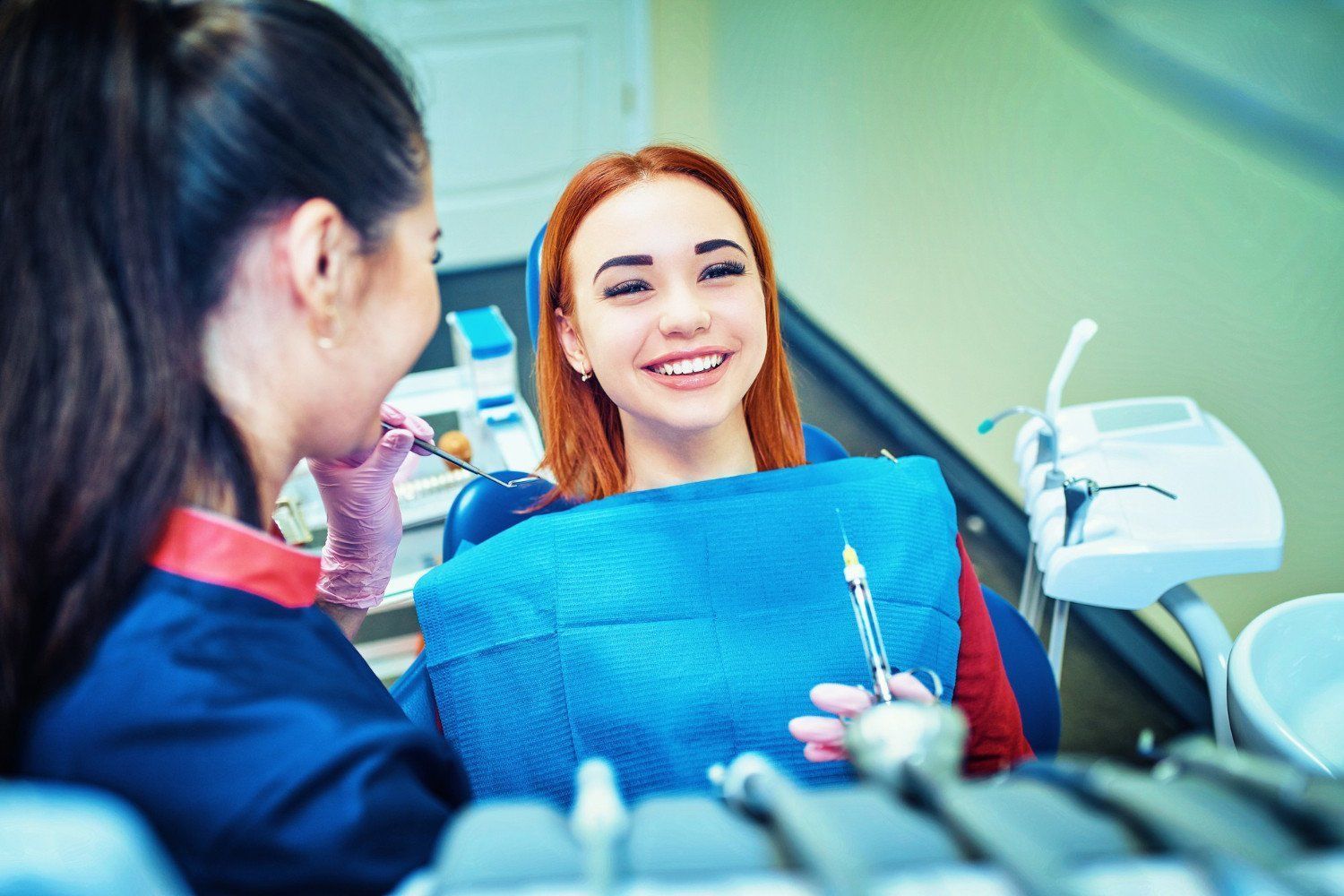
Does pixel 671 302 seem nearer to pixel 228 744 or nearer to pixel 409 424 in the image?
→ pixel 409 424

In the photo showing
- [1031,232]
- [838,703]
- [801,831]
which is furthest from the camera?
[1031,232]

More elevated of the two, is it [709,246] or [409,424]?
[709,246]

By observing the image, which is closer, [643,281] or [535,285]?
[643,281]

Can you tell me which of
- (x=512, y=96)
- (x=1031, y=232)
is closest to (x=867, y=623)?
(x=1031, y=232)

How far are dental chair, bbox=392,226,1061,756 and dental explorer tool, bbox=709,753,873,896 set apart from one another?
0.72m

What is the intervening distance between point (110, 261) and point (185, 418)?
0.35ft

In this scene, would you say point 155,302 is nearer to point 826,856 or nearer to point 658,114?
point 826,856

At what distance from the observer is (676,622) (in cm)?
107

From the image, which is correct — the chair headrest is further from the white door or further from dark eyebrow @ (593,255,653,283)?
the white door

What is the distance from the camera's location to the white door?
3273 millimetres

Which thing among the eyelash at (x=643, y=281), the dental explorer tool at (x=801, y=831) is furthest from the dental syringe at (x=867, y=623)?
the dental explorer tool at (x=801, y=831)

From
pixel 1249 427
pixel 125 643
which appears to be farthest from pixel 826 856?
pixel 1249 427

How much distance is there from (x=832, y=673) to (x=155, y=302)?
0.75 metres

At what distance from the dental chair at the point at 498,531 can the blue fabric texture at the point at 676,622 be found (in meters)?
0.06
